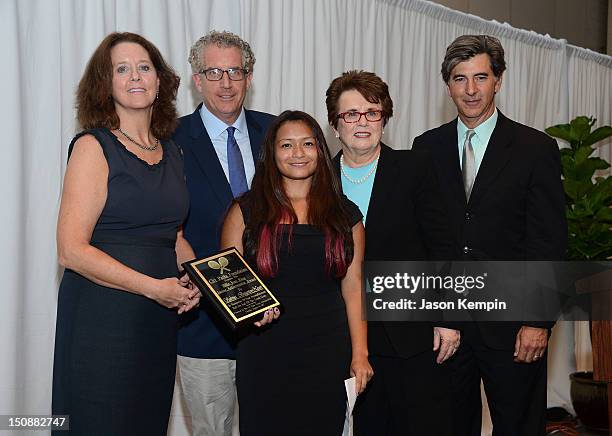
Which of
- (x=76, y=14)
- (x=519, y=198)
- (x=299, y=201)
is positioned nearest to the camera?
(x=299, y=201)

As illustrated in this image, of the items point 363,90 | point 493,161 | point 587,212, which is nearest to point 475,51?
point 493,161

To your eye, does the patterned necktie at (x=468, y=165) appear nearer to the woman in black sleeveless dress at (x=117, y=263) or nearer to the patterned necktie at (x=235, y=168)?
the patterned necktie at (x=235, y=168)

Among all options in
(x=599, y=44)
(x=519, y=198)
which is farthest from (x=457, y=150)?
(x=599, y=44)

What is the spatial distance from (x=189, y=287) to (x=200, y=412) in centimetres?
75

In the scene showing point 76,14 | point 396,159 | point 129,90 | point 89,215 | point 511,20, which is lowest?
point 89,215

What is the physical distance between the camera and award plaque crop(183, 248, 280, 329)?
7.89ft

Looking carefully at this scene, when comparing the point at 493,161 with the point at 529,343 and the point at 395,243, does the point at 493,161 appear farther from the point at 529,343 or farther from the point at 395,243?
the point at 529,343

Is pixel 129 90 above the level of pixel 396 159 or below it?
above

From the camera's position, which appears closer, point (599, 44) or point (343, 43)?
point (343, 43)

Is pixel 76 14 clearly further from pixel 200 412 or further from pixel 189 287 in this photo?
pixel 200 412

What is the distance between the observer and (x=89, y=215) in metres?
2.35

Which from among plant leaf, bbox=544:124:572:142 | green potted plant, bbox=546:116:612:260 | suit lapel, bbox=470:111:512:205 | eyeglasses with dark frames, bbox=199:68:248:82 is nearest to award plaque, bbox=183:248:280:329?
eyeglasses with dark frames, bbox=199:68:248:82

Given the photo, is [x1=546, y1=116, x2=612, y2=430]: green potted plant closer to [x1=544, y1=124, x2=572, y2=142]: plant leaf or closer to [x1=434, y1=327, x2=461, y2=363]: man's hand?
[x1=544, y1=124, x2=572, y2=142]: plant leaf

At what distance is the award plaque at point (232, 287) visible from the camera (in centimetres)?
241
